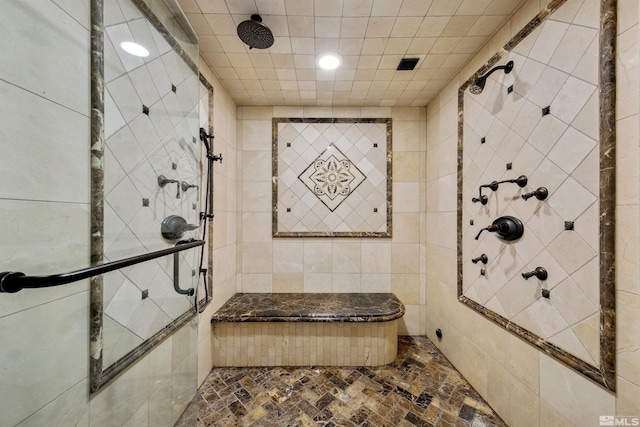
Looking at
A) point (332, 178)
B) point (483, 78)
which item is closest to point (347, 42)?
point (483, 78)

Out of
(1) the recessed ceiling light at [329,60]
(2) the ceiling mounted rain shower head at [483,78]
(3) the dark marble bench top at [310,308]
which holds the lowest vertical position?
(3) the dark marble bench top at [310,308]

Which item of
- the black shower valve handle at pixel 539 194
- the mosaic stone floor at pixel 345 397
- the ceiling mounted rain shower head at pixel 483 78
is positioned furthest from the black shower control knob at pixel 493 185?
the mosaic stone floor at pixel 345 397

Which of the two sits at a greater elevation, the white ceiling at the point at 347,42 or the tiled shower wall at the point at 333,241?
the white ceiling at the point at 347,42

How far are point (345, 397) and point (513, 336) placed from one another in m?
1.14

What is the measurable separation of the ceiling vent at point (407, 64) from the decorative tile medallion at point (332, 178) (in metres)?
0.92

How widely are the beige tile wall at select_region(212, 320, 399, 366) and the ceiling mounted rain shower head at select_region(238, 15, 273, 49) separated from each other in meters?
2.09

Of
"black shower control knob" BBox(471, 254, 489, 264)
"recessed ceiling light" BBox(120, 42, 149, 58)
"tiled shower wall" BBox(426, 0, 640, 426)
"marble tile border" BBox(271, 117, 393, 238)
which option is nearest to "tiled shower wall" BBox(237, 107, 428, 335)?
"marble tile border" BBox(271, 117, 393, 238)

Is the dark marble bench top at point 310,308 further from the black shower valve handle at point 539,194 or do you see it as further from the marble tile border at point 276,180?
the black shower valve handle at point 539,194

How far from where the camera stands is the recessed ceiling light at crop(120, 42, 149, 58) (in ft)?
2.86

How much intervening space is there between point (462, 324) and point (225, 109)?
275 centimetres

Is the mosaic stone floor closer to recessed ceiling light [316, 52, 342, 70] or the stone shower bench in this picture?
the stone shower bench

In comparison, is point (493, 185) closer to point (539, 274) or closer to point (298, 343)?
point (539, 274)

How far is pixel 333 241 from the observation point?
7.76ft

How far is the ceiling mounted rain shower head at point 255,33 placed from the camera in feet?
4.31
